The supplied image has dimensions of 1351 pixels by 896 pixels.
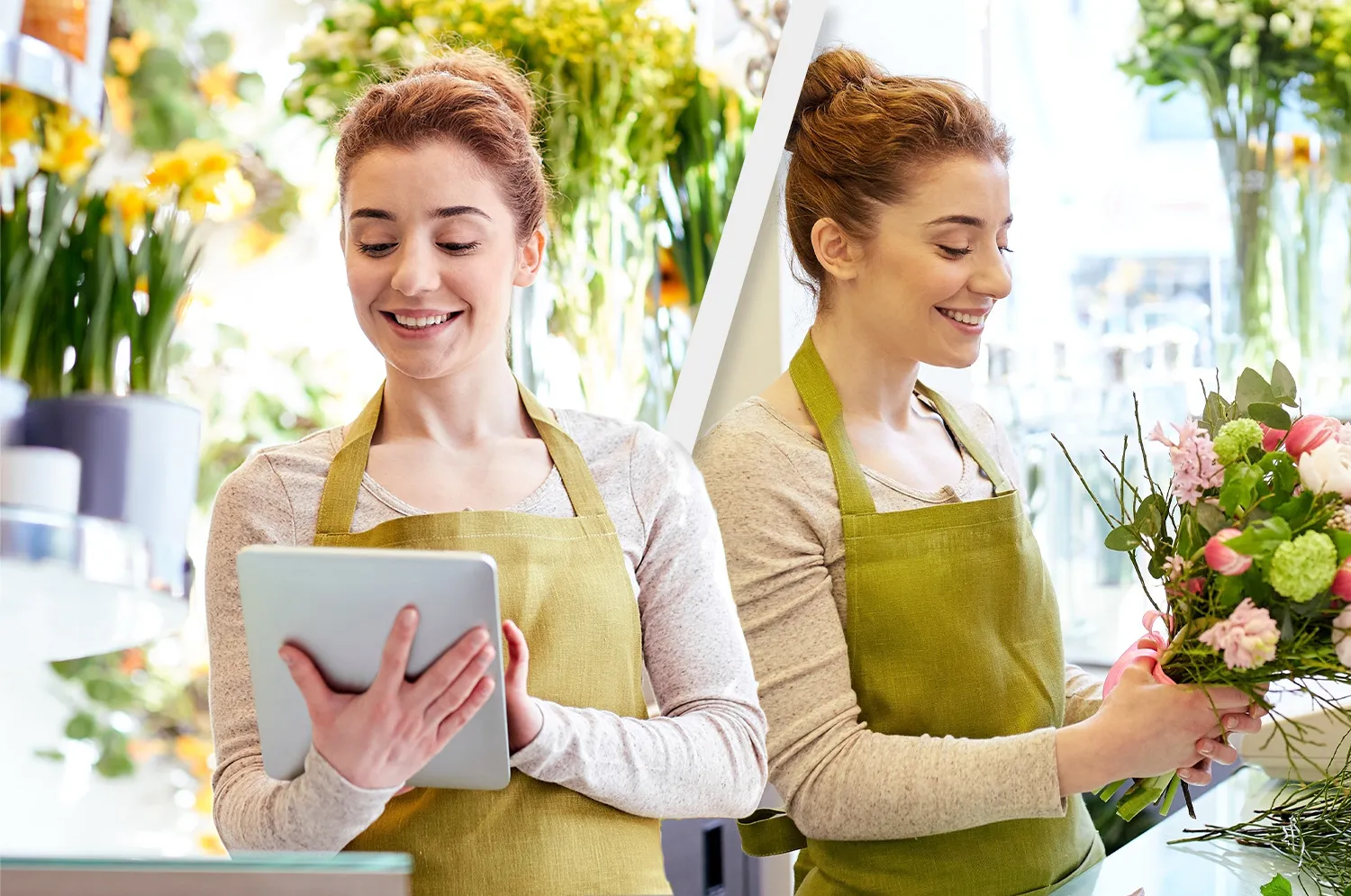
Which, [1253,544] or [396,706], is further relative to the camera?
[1253,544]

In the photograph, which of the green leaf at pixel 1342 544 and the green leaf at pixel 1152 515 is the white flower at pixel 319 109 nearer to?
the green leaf at pixel 1152 515

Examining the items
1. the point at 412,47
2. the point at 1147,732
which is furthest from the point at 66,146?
the point at 1147,732

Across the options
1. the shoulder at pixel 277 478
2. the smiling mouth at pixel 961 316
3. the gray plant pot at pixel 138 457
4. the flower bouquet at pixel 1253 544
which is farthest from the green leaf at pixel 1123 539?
the gray plant pot at pixel 138 457

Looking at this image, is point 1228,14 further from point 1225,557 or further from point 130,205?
point 130,205

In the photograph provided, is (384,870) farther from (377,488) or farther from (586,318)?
(586,318)

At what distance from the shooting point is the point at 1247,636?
4.19 feet

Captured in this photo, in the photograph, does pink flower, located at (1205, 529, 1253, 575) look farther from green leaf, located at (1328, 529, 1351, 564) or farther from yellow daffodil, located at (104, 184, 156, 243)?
yellow daffodil, located at (104, 184, 156, 243)

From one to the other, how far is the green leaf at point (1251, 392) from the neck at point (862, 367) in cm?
41

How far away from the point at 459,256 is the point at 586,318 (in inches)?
29.8

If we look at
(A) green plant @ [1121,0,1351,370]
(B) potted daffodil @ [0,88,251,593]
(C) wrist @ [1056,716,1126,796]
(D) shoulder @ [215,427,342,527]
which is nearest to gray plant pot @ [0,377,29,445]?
(B) potted daffodil @ [0,88,251,593]

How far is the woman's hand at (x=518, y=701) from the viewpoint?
4.06ft

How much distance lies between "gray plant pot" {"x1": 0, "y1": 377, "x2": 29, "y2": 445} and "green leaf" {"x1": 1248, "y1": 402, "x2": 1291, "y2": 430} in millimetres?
1442

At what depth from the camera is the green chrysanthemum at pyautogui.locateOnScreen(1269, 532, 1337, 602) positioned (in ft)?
4.06

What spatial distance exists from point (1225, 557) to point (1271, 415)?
257mm
